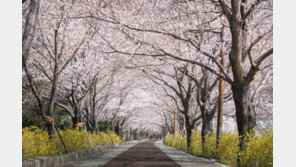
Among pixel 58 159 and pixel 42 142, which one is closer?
pixel 58 159

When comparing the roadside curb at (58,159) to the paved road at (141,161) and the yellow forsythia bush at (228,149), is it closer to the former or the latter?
the paved road at (141,161)

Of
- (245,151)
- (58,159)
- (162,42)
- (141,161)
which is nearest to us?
(245,151)

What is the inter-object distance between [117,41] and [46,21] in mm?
3933

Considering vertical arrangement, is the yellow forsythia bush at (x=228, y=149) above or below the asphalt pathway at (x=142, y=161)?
above

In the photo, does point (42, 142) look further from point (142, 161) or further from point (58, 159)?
point (142, 161)

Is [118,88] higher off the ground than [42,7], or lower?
lower

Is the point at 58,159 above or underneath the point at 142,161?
above

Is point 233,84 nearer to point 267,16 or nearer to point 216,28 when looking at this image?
point 216,28

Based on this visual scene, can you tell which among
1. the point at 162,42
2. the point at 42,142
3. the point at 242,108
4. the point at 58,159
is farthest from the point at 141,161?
the point at 162,42

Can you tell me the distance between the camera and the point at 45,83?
23.3 metres

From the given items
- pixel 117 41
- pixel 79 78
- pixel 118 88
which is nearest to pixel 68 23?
pixel 117 41

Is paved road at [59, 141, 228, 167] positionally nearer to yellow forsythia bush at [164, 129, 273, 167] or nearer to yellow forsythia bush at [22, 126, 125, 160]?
yellow forsythia bush at [164, 129, 273, 167]

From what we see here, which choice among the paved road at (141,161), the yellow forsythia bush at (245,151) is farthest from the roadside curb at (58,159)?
the yellow forsythia bush at (245,151)

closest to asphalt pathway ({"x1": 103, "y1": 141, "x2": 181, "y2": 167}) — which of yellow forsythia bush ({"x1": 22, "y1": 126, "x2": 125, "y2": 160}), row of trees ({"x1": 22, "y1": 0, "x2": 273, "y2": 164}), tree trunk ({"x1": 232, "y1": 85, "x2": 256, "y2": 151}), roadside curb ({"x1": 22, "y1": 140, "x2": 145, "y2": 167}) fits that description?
roadside curb ({"x1": 22, "y1": 140, "x2": 145, "y2": 167})
